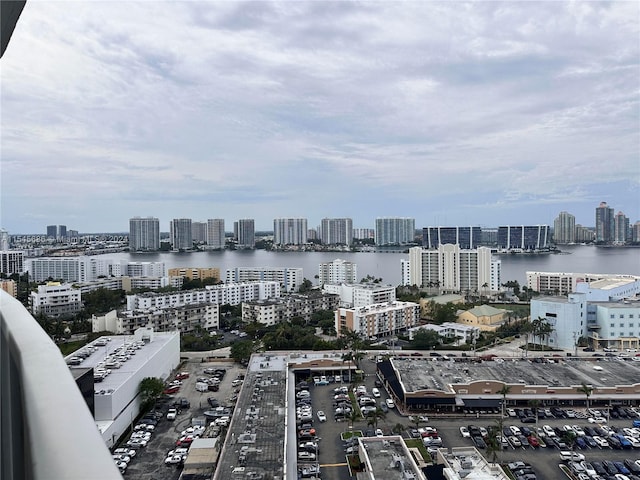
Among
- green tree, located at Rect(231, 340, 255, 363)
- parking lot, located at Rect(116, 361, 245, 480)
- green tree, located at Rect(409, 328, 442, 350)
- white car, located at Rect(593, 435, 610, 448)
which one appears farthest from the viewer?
green tree, located at Rect(409, 328, 442, 350)

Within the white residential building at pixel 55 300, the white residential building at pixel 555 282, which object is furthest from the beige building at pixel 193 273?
the white residential building at pixel 555 282

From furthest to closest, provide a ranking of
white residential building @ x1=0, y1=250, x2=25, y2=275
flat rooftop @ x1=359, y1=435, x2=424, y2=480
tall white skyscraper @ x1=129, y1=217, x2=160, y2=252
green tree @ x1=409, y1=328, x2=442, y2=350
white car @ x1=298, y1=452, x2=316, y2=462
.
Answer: tall white skyscraper @ x1=129, y1=217, x2=160, y2=252 < white residential building @ x1=0, y1=250, x2=25, y2=275 < green tree @ x1=409, y1=328, x2=442, y2=350 < white car @ x1=298, y1=452, x2=316, y2=462 < flat rooftop @ x1=359, y1=435, x2=424, y2=480

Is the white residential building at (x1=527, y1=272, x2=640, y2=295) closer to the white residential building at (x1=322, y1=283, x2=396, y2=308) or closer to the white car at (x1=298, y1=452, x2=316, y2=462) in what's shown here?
the white residential building at (x1=322, y1=283, x2=396, y2=308)

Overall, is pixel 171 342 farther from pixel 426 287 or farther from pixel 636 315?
pixel 426 287

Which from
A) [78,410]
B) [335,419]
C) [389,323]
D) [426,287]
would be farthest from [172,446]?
[426,287]

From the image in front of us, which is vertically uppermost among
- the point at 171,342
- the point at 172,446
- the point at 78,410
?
the point at 78,410

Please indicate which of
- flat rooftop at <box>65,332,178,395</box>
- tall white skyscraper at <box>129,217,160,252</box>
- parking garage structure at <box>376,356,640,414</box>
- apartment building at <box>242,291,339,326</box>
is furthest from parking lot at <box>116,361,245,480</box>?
tall white skyscraper at <box>129,217,160,252</box>

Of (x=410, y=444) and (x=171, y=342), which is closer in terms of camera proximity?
(x=410, y=444)
